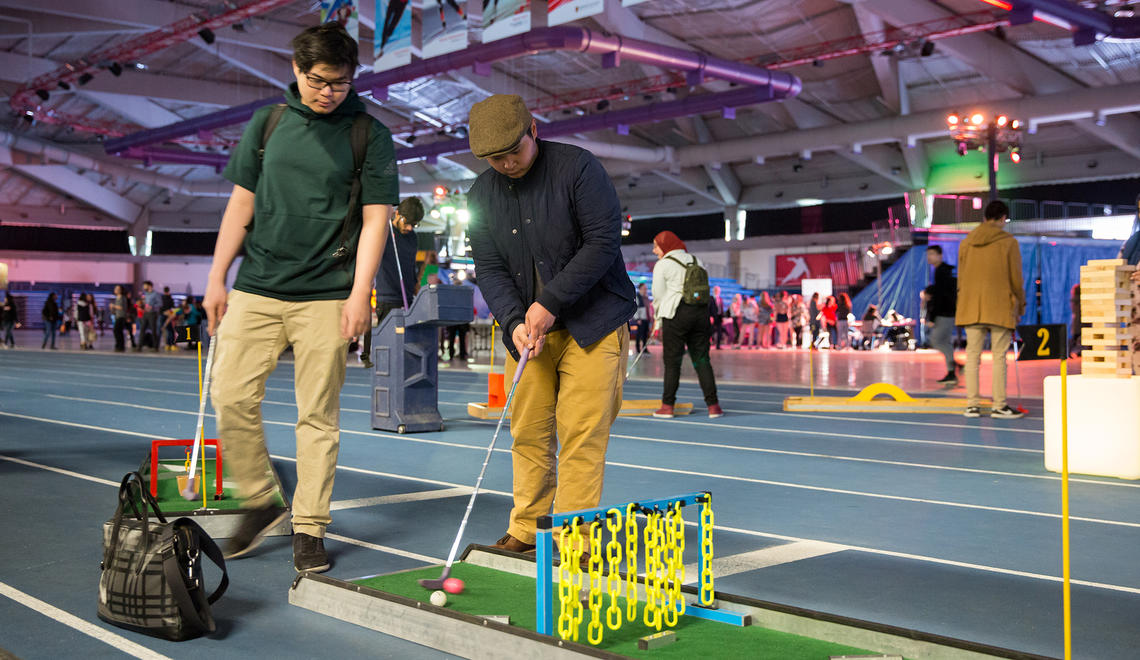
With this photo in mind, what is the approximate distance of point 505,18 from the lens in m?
17.4

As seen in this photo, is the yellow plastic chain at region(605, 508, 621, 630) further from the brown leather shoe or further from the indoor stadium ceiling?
the indoor stadium ceiling

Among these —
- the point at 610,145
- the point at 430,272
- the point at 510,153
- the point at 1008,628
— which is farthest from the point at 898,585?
the point at 610,145

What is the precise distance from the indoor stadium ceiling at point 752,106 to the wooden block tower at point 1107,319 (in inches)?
565

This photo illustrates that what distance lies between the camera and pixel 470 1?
62.0ft

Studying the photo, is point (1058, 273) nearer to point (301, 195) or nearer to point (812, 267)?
point (812, 267)

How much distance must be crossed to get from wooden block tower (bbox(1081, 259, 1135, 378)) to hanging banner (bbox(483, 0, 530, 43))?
11882mm

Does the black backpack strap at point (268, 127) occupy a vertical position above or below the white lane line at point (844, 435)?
above

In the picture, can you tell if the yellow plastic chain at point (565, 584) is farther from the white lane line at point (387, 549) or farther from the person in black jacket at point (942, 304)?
the person in black jacket at point (942, 304)

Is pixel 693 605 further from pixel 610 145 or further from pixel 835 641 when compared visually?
pixel 610 145

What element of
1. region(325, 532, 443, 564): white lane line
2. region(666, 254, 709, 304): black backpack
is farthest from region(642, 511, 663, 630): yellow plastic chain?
region(666, 254, 709, 304): black backpack

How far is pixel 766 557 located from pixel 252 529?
6.94ft

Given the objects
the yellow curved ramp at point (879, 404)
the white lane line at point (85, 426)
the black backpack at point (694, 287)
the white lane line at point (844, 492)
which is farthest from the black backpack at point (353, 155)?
the yellow curved ramp at point (879, 404)

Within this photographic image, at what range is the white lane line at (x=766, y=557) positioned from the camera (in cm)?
409

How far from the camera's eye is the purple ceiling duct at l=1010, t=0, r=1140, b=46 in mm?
18172
